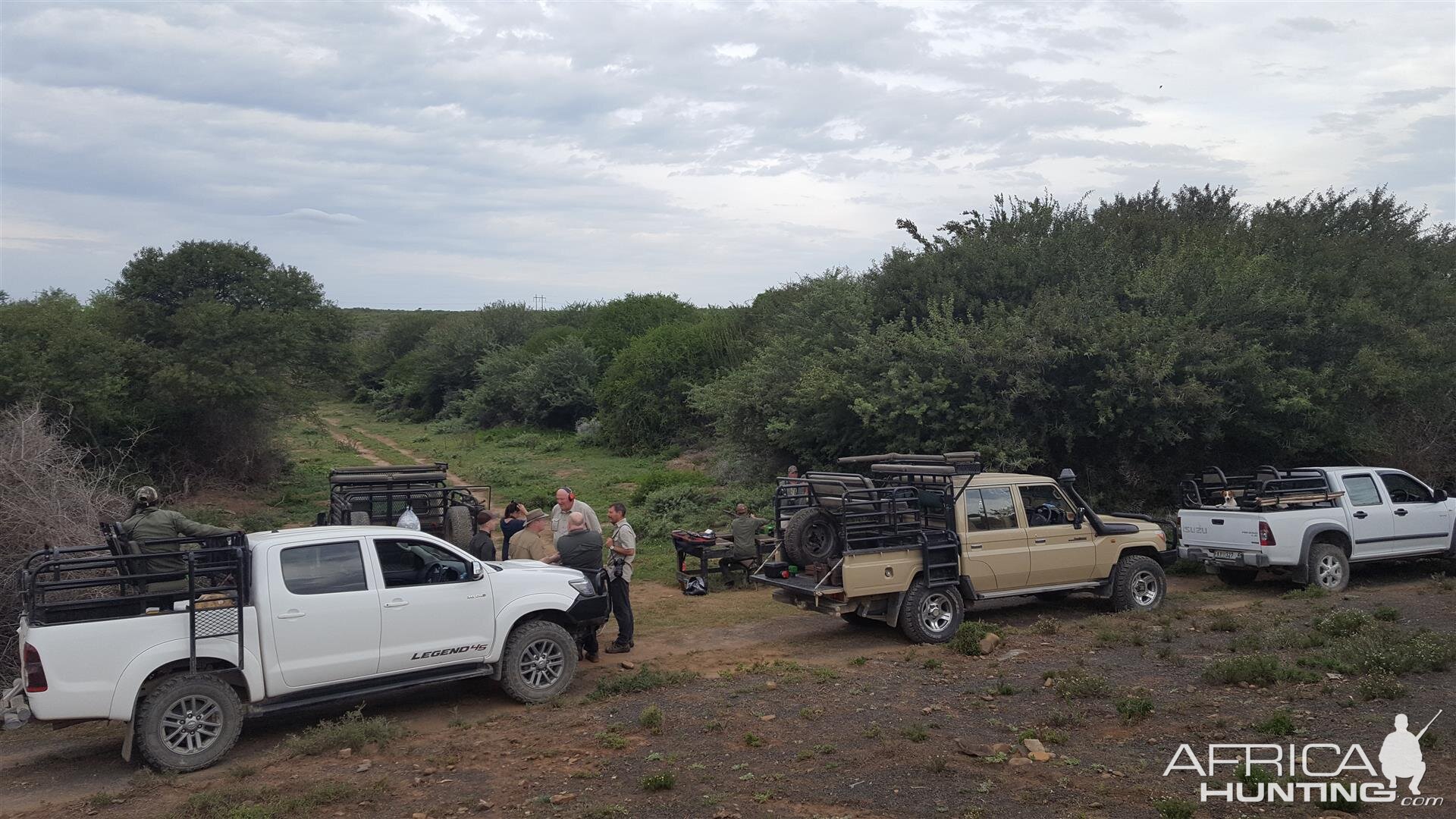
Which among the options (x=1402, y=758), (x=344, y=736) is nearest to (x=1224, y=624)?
(x=1402, y=758)

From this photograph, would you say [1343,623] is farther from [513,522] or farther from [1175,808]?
[513,522]

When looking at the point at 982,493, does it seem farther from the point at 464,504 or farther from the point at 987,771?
the point at 464,504

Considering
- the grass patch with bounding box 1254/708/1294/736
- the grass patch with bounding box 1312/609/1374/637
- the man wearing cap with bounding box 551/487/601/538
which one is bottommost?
the grass patch with bounding box 1254/708/1294/736

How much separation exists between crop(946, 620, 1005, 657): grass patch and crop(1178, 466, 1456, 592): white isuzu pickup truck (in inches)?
170

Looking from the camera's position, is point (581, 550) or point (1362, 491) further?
point (1362, 491)

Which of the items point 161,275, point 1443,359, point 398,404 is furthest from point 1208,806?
point 398,404

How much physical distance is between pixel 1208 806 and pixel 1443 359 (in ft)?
52.1

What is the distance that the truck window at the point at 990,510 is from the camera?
1120 centimetres

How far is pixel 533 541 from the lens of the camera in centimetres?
1146

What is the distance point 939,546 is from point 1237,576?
651 centimetres

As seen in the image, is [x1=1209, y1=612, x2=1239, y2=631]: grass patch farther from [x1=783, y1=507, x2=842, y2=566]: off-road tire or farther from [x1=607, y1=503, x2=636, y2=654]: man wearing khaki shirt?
[x1=607, y1=503, x2=636, y2=654]: man wearing khaki shirt

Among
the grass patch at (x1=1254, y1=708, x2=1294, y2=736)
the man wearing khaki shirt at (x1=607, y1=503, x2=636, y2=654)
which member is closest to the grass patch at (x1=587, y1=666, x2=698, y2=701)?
the man wearing khaki shirt at (x1=607, y1=503, x2=636, y2=654)

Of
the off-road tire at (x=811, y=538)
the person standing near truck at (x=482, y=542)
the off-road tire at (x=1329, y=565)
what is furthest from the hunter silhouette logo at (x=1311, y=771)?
the person standing near truck at (x=482, y=542)

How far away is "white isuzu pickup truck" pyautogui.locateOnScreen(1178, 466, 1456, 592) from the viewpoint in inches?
518
